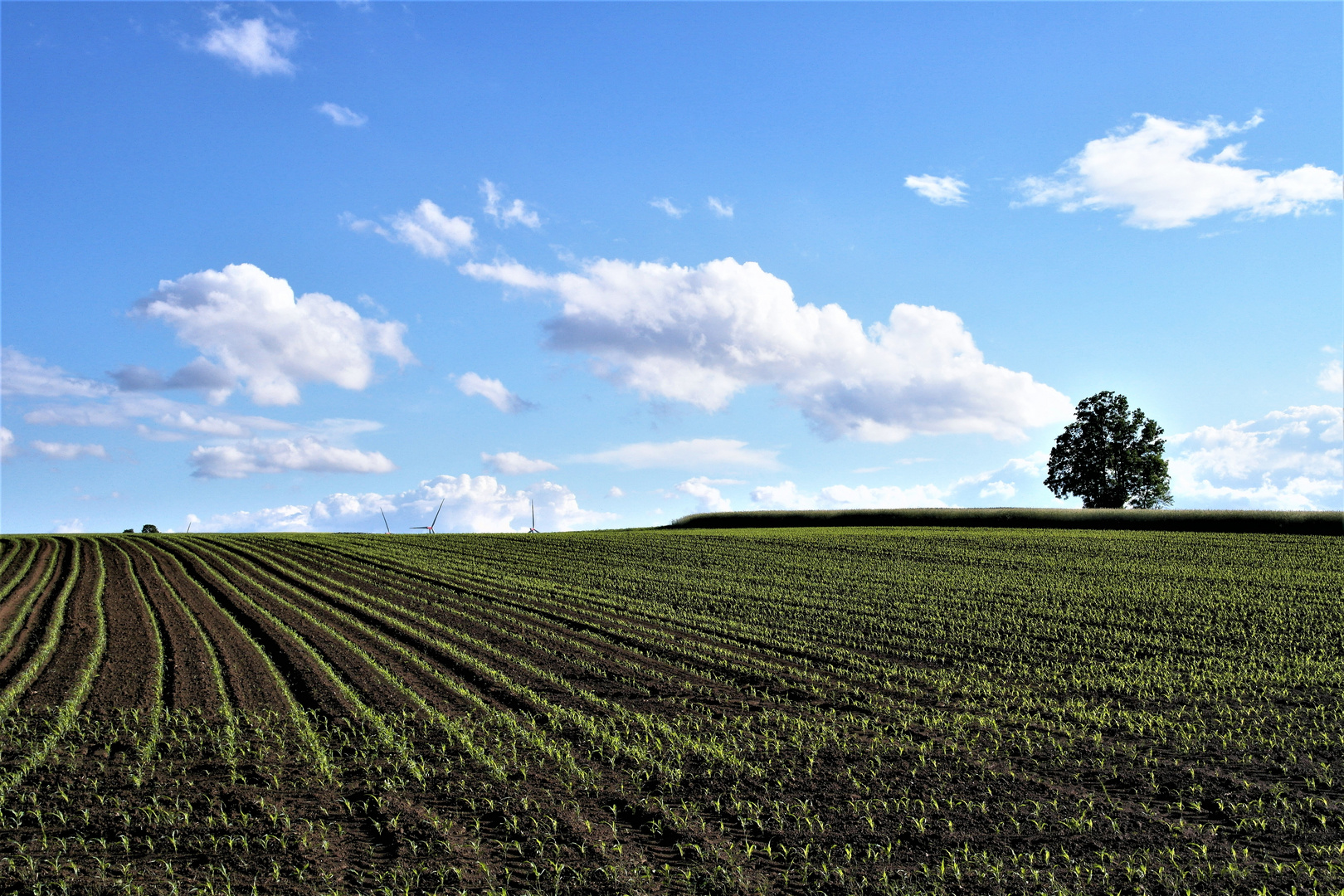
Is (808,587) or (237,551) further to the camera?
(237,551)

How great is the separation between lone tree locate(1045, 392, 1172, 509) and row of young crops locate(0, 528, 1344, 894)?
45.2 meters

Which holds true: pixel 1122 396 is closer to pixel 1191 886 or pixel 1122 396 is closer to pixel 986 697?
pixel 986 697

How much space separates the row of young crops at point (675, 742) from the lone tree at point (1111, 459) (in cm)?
→ 4524

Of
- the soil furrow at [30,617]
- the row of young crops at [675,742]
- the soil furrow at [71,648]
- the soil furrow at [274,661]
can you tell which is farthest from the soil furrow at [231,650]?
the soil furrow at [30,617]

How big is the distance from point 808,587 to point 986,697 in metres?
13.0

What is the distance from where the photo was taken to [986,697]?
46.1 feet

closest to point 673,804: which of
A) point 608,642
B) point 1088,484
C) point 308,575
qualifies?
point 608,642

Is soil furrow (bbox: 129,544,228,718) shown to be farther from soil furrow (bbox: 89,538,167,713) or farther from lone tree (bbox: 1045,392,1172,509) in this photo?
lone tree (bbox: 1045,392,1172,509)

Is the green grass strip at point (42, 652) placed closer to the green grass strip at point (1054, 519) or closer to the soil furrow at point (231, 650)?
the soil furrow at point (231, 650)

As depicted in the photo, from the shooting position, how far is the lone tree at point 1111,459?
6612 centimetres

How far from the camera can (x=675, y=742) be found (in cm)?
1146

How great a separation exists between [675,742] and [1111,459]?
66688 millimetres

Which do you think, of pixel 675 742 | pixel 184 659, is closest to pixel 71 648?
pixel 184 659

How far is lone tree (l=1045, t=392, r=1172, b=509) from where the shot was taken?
66.1 metres
